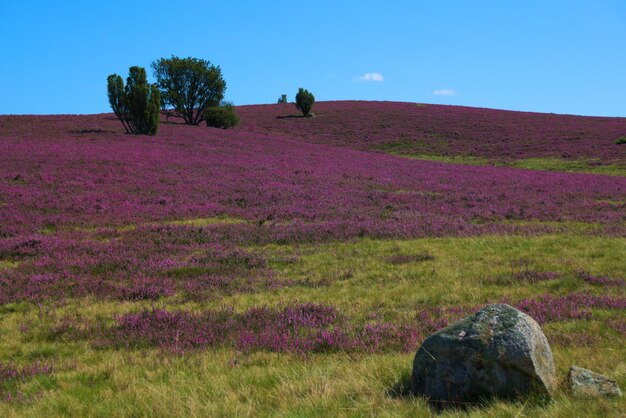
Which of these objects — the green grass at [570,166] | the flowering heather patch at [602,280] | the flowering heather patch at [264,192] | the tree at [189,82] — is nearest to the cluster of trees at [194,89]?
the tree at [189,82]

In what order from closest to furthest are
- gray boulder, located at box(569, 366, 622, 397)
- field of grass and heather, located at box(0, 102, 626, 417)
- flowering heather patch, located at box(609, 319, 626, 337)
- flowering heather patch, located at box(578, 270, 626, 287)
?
gray boulder, located at box(569, 366, 622, 397), field of grass and heather, located at box(0, 102, 626, 417), flowering heather patch, located at box(609, 319, 626, 337), flowering heather patch, located at box(578, 270, 626, 287)

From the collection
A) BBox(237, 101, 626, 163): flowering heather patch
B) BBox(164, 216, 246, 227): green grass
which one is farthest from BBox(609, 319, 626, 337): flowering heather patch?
BBox(237, 101, 626, 163): flowering heather patch

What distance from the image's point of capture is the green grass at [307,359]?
5250 millimetres

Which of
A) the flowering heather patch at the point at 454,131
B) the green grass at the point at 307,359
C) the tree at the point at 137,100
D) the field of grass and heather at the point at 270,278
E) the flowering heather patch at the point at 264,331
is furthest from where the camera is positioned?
the flowering heather patch at the point at 454,131

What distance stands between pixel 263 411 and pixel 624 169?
45158mm

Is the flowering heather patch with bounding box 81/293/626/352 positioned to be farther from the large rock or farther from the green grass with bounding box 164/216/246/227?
the green grass with bounding box 164/216/246/227

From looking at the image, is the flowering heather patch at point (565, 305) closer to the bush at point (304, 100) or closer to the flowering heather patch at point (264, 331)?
the flowering heather patch at point (264, 331)

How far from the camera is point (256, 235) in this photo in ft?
56.2

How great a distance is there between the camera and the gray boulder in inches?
195

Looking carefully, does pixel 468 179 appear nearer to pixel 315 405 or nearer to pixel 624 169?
pixel 624 169

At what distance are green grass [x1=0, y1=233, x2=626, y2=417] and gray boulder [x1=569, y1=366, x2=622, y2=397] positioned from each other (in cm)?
16

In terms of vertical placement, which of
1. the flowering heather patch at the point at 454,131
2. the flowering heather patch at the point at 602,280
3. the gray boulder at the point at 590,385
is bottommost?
the flowering heather patch at the point at 602,280

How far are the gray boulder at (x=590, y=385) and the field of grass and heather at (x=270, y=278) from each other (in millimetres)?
166

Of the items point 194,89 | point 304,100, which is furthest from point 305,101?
point 194,89
